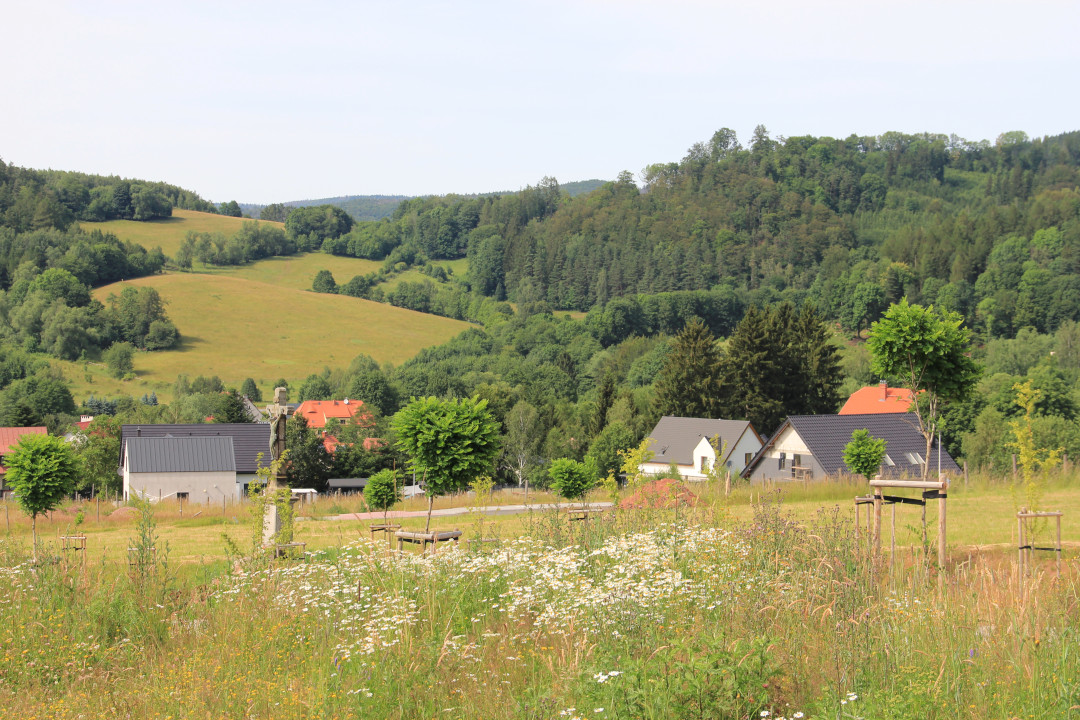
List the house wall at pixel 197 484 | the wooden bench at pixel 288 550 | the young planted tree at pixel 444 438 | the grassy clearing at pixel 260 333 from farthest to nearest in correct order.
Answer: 1. the grassy clearing at pixel 260 333
2. the house wall at pixel 197 484
3. the young planted tree at pixel 444 438
4. the wooden bench at pixel 288 550

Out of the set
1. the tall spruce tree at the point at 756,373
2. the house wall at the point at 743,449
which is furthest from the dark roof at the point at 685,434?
the tall spruce tree at the point at 756,373

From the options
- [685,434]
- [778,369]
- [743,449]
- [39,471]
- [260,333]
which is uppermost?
[260,333]

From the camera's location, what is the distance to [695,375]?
2168 inches

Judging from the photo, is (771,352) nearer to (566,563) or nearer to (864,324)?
(566,563)

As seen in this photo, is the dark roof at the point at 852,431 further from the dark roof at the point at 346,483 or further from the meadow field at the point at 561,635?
the meadow field at the point at 561,635

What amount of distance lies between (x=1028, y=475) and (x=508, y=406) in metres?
58.7

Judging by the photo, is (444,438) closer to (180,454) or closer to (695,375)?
(180,454)

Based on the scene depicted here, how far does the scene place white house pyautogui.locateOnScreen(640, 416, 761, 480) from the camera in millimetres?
49062

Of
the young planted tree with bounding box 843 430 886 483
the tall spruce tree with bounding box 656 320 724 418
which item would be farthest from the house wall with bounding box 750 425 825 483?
the tall spruce tree with bounding box 656 320 724 418

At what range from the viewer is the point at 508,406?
68438 mm

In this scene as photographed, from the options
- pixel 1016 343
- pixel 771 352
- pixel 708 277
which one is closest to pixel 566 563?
pixel 771 352

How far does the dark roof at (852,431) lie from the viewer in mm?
37188

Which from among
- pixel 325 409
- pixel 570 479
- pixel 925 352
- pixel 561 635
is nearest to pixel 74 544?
pixel 561 635

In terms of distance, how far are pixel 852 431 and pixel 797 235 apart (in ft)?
406
